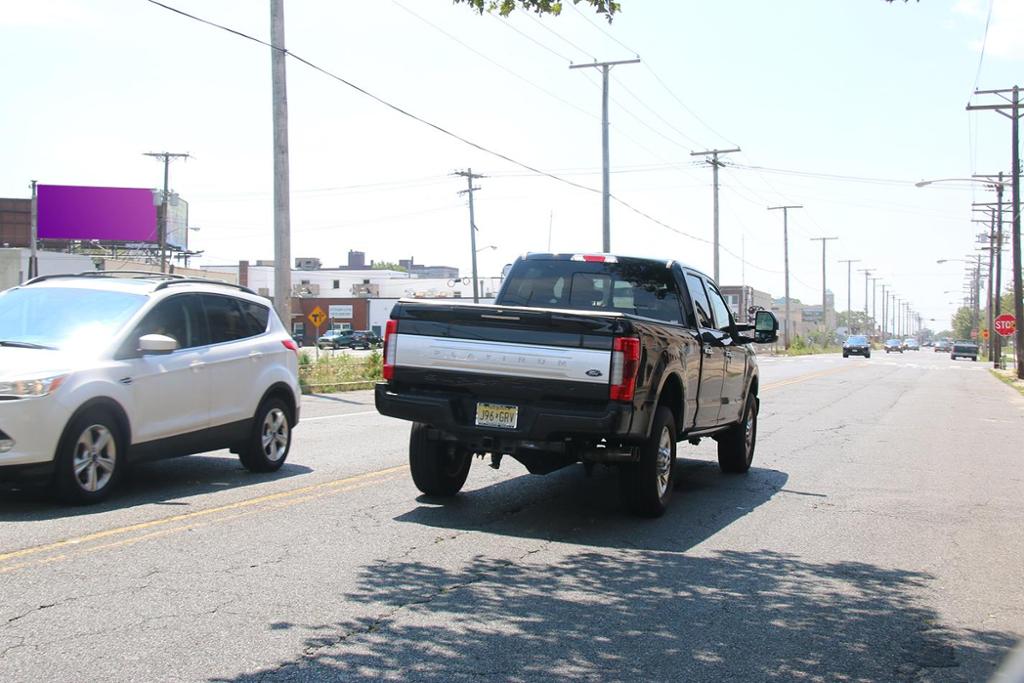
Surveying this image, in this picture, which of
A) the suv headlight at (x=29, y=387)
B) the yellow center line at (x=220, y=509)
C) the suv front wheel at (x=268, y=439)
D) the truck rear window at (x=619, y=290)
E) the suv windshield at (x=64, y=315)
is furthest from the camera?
the suv front wheel at (x=268, y=439)

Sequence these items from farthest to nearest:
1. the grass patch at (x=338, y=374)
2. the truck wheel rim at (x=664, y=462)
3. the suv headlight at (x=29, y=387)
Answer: the grass patch at (x=338, y=374)
the truck wheel rim at (x=664, y=462)
the suv headlight at (x=29, y=387)

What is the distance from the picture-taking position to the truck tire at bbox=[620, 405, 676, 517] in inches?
321

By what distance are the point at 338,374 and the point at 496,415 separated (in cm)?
1921

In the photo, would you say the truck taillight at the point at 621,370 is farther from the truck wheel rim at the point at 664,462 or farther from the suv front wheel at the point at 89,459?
the suv front wheel at the point at 89,459

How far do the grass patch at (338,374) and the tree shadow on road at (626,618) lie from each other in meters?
16.1

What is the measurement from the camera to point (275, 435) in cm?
1049

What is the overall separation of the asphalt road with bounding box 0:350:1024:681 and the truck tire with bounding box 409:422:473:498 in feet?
0.59

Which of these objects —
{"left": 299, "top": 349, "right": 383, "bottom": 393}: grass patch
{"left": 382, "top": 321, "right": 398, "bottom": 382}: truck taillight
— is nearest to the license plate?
{"left": 382, "top": 321, "right": 398, "bottom": 382}: truck taillight

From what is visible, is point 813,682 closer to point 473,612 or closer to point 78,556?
point 473,612

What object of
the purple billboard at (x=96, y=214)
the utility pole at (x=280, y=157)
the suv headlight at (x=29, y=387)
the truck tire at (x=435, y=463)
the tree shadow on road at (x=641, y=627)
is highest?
the purple billboard at (x=96, y=214)

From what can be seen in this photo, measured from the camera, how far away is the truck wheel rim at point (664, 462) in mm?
8398

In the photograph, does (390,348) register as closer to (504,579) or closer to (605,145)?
(504,579)

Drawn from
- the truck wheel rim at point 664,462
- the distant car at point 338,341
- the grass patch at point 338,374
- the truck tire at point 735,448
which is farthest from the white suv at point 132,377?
the distant car at point 338,341

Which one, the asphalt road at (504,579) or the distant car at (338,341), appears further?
the distant car at (338,341)
